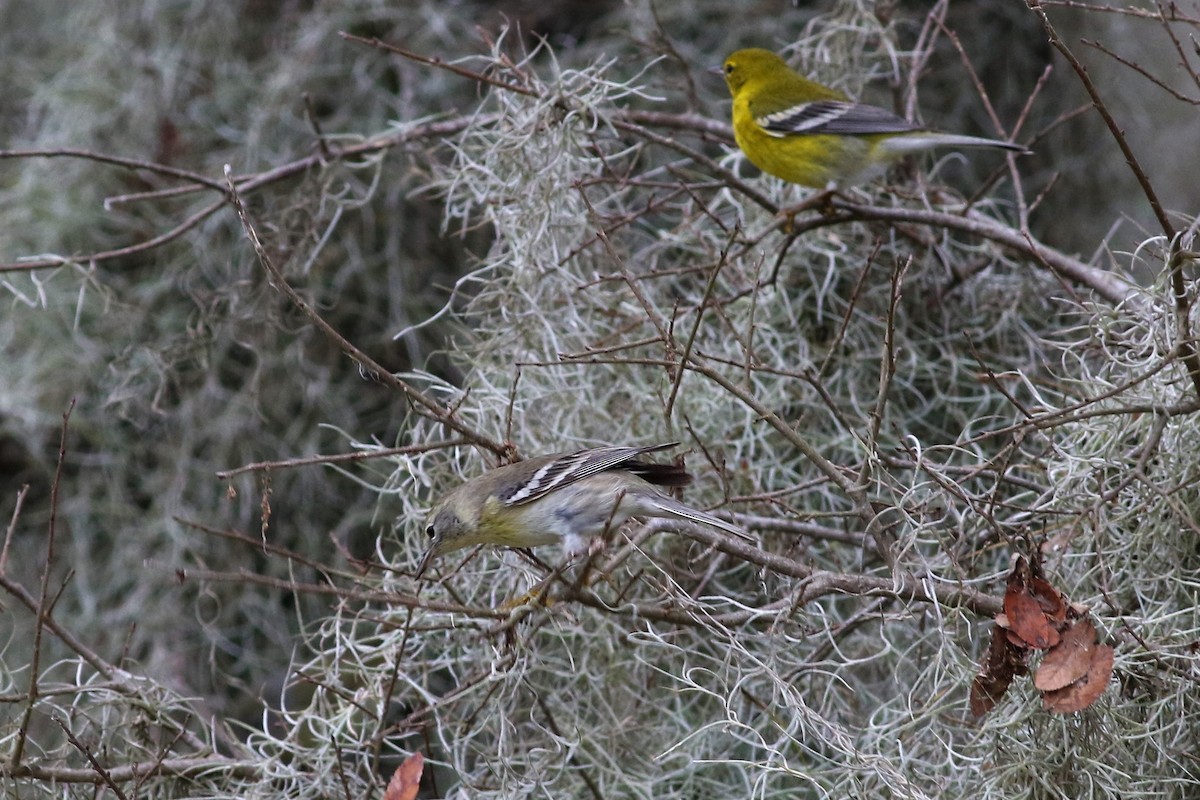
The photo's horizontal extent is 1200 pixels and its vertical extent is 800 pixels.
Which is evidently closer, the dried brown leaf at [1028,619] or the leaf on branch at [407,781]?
the dried brown leaf at [1028,619]

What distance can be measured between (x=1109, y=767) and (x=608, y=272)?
1495mm

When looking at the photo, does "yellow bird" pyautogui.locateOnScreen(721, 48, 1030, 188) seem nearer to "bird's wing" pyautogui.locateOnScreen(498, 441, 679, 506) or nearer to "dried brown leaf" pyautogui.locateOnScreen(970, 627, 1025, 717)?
"bird's wing" pyautogui.locateOnScreen(498, 441, 679, 506)

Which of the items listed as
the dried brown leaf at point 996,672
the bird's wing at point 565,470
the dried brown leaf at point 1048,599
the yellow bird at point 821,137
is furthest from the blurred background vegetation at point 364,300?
the dried brown leaf at point 1048,599

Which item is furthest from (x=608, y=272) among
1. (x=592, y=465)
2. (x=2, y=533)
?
(x=2, y=533)

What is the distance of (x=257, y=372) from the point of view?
3160 millimetres

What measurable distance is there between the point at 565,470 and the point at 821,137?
43.8 inches

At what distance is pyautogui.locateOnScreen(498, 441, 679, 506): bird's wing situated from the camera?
2.14 meters

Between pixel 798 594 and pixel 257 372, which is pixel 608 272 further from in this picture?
pixel 798 594

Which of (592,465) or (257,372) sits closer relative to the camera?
(592,465)

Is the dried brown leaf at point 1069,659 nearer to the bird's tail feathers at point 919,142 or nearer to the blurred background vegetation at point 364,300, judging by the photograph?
the blurred background vegetation at point 364,300

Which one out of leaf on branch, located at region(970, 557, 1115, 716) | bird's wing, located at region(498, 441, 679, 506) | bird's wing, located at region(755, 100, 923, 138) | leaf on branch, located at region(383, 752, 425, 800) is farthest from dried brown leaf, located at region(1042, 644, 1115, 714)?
bird's wing, located at region(755, 100, 923, 138)

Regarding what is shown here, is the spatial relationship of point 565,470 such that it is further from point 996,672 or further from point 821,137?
point 821,137

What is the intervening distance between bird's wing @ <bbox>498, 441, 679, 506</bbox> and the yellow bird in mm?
1022

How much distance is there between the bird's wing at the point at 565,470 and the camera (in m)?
2.14
